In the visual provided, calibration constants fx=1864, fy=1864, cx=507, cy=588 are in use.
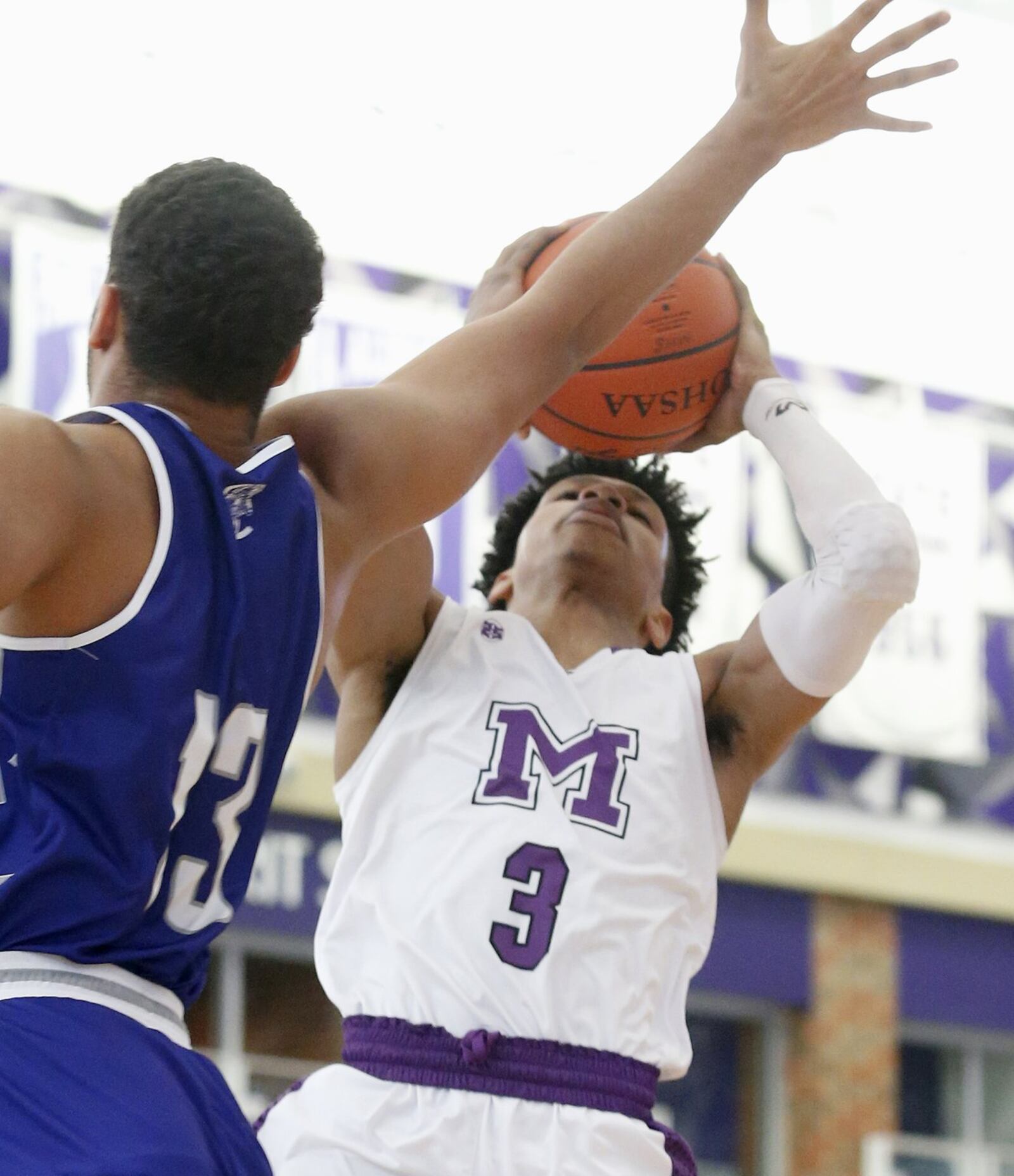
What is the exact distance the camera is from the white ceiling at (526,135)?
966 cm

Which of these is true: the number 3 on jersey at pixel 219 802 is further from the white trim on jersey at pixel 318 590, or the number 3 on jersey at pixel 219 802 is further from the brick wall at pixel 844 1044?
the brick wall at pixel 844 1044

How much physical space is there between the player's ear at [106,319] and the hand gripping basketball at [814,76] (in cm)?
110

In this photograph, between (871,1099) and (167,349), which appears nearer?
(167,349)

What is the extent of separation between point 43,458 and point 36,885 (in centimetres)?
41

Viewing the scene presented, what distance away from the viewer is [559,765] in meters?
3.25

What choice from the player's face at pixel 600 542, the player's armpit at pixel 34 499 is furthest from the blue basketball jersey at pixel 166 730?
the player's face at pixel 600 542

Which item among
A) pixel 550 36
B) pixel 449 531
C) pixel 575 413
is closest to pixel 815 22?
pixel 550 36

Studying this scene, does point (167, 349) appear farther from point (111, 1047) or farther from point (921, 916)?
point (921, 916)

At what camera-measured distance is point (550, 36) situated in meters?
11.2

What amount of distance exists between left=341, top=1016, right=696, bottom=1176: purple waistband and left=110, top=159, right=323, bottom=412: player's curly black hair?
140 cm

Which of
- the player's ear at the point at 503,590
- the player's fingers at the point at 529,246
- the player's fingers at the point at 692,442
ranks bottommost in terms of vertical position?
the player's ear at the point at 503,590

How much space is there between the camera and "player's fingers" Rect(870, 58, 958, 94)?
109 inches

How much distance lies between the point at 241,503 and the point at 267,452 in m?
0.10

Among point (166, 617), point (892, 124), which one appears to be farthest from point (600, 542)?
point (166, 617)
